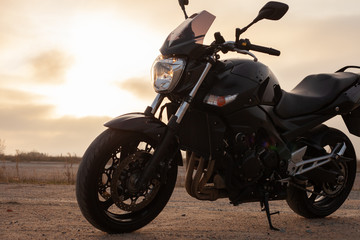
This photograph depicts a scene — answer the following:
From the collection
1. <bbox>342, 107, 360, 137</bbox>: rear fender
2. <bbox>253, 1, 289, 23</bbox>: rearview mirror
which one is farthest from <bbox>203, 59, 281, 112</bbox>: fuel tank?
<bbox>342, 107, 360, 137</bbox>: rear fender

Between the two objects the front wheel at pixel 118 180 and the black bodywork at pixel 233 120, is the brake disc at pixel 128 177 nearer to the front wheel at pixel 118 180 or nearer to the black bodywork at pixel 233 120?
the front wheel at pixel 118 180

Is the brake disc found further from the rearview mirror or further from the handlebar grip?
the rearview mirror

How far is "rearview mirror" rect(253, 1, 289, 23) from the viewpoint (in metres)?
3.69

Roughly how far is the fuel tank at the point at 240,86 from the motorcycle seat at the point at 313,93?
0.32m

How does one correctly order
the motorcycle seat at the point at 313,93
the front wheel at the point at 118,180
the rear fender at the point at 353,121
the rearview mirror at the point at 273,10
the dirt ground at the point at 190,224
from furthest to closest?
the rear fender at the point at 353,121
the motorcycle seat at the point at 313,93
the dirt ground at the point at 190,224
the front wheel at the point at 118,180
the rearview mirror at the point at 273,10

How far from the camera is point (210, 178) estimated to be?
14.1ft

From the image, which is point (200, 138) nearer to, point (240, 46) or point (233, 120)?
point (233, 120)

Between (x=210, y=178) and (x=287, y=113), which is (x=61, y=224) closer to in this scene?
(x=210, y=178)

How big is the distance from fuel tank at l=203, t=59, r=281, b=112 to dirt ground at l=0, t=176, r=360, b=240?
1233 millimetres

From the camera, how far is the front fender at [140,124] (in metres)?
3.81

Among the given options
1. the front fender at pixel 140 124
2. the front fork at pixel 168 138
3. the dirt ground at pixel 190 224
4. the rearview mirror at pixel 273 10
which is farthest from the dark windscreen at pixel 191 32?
the dirt ground at pixel 190 224

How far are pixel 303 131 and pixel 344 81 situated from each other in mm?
925

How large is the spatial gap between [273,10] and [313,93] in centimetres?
172

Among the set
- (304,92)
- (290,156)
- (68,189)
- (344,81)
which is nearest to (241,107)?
(290,156)
